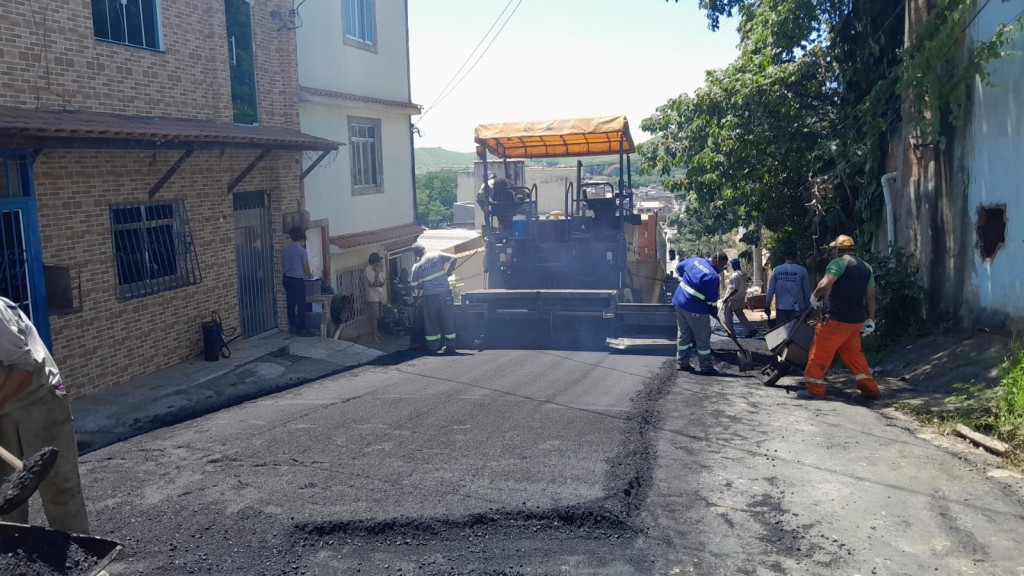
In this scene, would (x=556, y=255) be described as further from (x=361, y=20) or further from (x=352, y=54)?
(x=361, y=20)

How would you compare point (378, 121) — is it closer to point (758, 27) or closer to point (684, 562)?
point (758, 27)

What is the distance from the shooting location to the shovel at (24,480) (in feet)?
12.2

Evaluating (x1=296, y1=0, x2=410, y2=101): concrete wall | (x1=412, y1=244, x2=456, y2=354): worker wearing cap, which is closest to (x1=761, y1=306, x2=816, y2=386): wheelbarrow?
(x1=412, y1=244, x2=456, y2=354): worker wearing cap

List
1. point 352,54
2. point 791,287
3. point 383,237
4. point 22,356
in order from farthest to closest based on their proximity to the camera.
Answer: point 383,237 → point 352,54 → point 791,287 → point 22,356

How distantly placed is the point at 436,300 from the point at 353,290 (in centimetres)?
447

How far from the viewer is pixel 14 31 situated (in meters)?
7.99

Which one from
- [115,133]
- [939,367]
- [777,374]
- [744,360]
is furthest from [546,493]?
[115,133]

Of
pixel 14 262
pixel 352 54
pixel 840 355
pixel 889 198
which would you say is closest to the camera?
pixel 14 262

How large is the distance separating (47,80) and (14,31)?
1.70ft

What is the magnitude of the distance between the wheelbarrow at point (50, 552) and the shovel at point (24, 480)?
0.14 m

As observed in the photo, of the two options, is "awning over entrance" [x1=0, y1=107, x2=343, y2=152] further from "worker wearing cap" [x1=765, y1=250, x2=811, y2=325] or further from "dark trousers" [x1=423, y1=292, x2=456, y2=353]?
"worker wearing cap" [x1=765, y1=250, x2=811, y2=325]

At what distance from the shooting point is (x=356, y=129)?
15.4m

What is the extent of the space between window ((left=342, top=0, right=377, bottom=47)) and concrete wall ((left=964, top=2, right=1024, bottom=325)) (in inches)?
394

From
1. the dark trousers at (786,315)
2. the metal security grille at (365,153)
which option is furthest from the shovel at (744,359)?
the metal security grille at (365,153)
